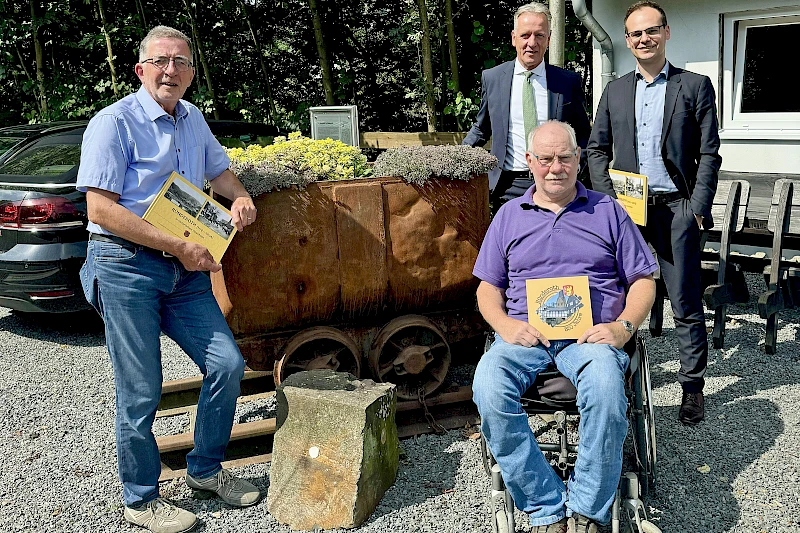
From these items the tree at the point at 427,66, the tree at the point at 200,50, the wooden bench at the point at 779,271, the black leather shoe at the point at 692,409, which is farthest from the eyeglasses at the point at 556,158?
the tree at the point at 200,50

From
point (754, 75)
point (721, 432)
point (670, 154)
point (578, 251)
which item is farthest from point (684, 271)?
point (754, 75)

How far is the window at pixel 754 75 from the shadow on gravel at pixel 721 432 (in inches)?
95.6

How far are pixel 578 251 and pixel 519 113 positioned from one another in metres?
1.49

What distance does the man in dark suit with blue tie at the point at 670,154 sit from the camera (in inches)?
161

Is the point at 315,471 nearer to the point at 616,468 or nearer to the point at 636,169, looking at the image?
the point at 616,468

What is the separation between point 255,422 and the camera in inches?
162

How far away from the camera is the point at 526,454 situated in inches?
117

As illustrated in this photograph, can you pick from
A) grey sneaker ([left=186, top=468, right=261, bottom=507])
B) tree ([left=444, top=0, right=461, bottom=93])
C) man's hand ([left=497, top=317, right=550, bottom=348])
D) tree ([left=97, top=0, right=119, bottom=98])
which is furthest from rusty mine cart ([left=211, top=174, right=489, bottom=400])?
tree ([left=97, top=0, right=119, bottom=98])

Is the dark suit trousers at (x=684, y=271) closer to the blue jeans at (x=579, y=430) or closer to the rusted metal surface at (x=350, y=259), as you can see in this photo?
the rusted metal surface at (x=350, y=259)

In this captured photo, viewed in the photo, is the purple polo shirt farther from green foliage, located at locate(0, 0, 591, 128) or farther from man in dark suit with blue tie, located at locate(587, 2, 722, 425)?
green foliage, located at locate(0, 0, 591, 128)

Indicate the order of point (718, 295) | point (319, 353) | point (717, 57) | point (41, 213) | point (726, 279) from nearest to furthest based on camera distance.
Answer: point (319, 353)
point (718, 295)
point (726, 279)
point (41, 213)
point (717, 57)

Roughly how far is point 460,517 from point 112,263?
6.25 ft

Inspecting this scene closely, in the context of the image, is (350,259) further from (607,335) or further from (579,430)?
(579,430)

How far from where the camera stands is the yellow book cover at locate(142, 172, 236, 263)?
325 cm
